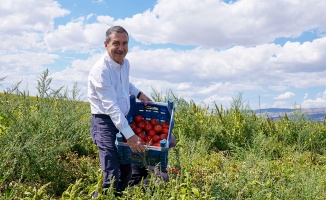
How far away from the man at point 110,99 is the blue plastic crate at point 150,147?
0.10 meters

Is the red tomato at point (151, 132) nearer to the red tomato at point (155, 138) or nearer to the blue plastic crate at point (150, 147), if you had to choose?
the red tomato at point (155, 138)

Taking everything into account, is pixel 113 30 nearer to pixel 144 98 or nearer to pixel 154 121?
pixel 144 98

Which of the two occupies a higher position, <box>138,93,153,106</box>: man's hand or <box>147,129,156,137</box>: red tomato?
<box>138,93,153,106</box>: man's hand

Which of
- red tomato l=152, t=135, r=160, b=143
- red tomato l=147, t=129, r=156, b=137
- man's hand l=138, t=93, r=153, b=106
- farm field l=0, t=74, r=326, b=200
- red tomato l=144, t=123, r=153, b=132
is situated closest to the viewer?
farm field l=0, t=74, r=326, b=200

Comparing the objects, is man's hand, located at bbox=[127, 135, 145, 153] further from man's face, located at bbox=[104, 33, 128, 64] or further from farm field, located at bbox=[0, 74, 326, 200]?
man's face, located at bbox=[104, 33, 128, 64]

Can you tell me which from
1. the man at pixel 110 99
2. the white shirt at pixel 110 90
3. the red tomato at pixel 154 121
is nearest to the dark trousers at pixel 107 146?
the man at pixel 110 99

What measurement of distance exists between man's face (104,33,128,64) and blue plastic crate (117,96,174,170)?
77 centimetres

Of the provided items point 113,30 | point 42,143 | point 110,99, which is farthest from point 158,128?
point 42,143

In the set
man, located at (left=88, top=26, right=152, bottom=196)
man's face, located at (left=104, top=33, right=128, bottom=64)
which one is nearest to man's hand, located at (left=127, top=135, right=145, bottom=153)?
man, located at (left=88, top=26, right=152, bottom=196)

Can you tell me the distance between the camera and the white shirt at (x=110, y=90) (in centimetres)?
385

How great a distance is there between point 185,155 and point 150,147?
202 centimetres

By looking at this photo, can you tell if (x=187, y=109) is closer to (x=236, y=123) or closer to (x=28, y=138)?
(x=236, y=123)

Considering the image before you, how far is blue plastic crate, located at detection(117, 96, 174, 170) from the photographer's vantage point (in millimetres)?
3902

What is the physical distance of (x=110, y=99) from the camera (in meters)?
3.92
